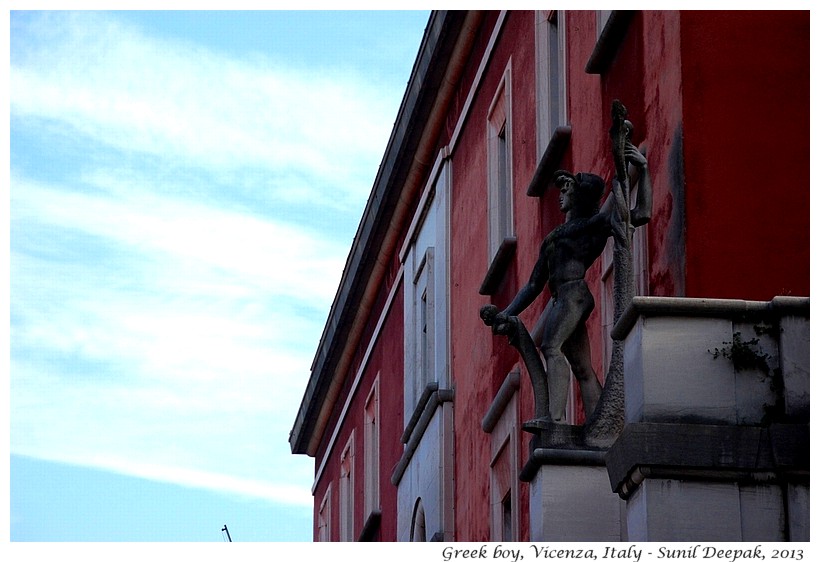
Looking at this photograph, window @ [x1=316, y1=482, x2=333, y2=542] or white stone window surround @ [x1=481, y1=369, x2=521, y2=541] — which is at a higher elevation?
window @ [x1=316, y1=482, x2=333, y2=542]

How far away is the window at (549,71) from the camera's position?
19892 millimetres

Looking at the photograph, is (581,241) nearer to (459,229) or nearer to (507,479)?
(507,479)

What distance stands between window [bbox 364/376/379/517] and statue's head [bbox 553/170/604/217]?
1723 centimetres

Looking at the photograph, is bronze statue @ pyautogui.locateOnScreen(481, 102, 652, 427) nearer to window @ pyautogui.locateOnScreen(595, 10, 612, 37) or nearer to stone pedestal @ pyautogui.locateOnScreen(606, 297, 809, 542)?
stone pedestal @ pyautogui.locateOnScreen(606, 297, 809, 542)

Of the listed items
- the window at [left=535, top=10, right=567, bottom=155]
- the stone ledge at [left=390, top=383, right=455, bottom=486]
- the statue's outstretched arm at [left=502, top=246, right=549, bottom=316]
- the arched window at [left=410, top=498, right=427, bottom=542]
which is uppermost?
the window at [left=535, top=10, right=567, bottom=155]

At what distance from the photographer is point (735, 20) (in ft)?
50.7

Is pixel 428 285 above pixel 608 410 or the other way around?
above

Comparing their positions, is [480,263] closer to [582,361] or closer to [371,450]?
[582,361]

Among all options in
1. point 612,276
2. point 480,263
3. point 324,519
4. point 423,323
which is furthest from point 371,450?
point 612,276

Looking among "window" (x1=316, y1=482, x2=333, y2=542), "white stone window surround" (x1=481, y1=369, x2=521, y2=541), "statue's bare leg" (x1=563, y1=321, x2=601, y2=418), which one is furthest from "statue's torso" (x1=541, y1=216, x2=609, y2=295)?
A: "window" (x1=316, y1=482, x2=333, y2=542)

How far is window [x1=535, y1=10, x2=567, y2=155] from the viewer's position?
1989 centimetres

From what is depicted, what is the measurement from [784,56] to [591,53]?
10.4 feet

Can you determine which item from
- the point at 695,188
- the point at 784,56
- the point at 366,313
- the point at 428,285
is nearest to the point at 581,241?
the point at 695,188

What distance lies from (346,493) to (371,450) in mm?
3375
